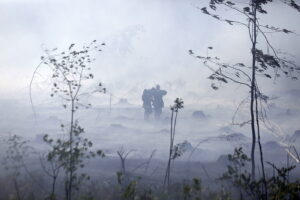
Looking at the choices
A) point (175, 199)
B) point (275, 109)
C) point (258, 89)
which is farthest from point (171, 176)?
point (275, 109)

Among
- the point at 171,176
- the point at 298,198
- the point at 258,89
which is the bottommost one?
the point at 171,176

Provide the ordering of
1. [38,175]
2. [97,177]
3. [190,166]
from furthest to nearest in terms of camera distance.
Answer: [190,166] < [97,177] < [38,175]

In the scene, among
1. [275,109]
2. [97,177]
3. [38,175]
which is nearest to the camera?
[38,175]

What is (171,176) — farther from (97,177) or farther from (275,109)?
(275,109)

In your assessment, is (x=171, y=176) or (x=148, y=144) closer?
(x=171, y=176)

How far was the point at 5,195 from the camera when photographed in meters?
21.9

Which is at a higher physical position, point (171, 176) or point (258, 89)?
point (258, 89)

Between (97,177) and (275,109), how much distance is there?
9231 cm

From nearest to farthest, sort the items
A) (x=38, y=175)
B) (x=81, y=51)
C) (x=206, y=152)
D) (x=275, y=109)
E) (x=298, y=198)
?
(x=298, y=198)
(x=81, y=51)
(x=38, y=175)
(x=206, y=152)
(x=275, y=109)

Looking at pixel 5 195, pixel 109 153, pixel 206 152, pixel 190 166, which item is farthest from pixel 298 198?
pixel 206 152

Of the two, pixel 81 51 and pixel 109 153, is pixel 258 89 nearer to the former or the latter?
pixel 81 51

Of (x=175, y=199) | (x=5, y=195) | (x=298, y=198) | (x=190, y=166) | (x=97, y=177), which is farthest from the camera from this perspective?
A: (x=190, y=166)

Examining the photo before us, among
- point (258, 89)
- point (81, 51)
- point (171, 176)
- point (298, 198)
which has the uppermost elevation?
point (81, 51)

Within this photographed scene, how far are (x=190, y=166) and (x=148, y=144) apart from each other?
20281mm
